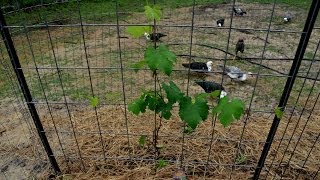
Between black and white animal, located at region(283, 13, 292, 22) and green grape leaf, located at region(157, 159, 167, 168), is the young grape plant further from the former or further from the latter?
black and white animal, located at region(283, 13, 292, 22)

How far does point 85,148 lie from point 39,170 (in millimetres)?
428

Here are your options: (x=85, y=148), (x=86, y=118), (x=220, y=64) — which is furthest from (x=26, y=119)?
(x=220, y=64)

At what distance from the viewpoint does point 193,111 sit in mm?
1889

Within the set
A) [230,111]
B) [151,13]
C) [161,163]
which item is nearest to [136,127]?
[161,163]

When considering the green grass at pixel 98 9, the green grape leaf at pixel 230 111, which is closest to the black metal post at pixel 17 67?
the green grape leaf at pixel 230 111

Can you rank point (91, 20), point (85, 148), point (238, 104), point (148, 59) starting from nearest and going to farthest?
1. point (148, 59)
2. point (238, 104)
3. point (85, 148)
4. point (91, 20)

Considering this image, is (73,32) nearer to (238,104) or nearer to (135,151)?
(135,151)

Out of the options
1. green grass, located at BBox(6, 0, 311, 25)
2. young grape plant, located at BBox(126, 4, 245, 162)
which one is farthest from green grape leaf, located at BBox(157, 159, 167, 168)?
green grass, located at BBox(6, 0, 311, 25)

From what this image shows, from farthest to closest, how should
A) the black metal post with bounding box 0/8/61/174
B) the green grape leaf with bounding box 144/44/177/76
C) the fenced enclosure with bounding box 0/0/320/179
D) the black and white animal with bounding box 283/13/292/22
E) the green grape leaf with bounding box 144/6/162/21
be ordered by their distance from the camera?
1. the black and white animal with bounding box 283/13/292/22
2. the fenced enclosure with bounding box 0/0/320/179
3. the black metal post with bounding box 0/8/61/174
4. the green grape leaf with bounding box 144/44/177/76
5. the green grape leaf with bounding box 144/6/162/21

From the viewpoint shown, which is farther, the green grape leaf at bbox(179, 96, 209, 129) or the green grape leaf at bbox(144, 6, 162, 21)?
the green grape leaf at bbox(179, 96, 209, 129)

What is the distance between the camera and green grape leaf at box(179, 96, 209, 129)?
1864 millimetres

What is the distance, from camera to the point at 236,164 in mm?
2652

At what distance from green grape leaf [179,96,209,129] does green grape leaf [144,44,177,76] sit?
0.32m

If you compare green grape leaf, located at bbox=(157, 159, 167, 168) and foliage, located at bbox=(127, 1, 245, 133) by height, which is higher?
foliage, located at bbox=(127, 1, 245, 133)
